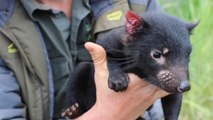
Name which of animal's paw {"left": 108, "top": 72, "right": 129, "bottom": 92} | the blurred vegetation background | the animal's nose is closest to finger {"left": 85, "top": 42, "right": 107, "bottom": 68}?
animal's paw {"left": 108, "top": 72, "right": 129, "bottom": 92}

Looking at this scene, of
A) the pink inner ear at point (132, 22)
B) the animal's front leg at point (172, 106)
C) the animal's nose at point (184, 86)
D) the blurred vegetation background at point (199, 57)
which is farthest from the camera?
the blurred vegetation background at point (199, 57)

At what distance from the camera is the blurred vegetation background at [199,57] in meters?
4.00

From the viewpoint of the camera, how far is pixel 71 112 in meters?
2.66

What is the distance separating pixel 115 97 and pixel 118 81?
224 mm

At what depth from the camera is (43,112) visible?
8.49 ft

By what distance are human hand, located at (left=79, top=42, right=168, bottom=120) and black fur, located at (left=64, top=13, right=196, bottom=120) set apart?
0.07m

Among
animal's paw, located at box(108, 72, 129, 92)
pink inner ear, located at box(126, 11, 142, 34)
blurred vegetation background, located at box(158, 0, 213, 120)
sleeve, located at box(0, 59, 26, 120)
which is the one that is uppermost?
pink inner ear, located at box(126, 11, 142, 34)

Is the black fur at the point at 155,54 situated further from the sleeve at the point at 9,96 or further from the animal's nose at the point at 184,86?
the sleeve at the point at 9,96

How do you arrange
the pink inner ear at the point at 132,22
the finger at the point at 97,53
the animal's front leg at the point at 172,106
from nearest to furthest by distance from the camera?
the pink inner ear at the point at 132,22 < the finger at the point at 97,53 < the animal's front leg at the point at 172,106

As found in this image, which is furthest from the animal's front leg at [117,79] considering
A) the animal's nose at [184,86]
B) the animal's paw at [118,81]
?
the animal's nose at [184,86]

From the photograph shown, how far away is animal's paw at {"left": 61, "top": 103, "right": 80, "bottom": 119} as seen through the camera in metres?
2.64

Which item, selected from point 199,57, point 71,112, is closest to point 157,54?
point 71,112

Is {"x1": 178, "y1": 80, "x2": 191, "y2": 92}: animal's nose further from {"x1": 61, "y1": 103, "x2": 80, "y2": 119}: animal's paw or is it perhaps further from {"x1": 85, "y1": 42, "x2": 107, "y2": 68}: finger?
{"x1": 61, "y1": 103, "x2": 80, "y2": 119}: animal's paw

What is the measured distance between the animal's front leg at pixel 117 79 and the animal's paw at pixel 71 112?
1.26ft
